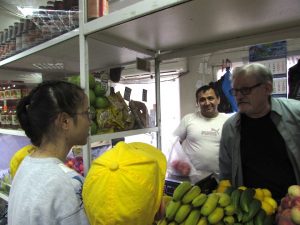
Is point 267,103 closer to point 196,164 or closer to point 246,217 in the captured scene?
point 246,217

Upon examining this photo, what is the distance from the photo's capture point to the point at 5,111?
5.75ft

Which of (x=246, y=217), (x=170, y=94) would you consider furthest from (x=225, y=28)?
(x=170, y=94)

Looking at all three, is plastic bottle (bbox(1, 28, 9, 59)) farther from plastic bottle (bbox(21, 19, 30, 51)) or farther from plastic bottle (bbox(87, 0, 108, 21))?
plastic bottle (bbox(87, 0, 108, 21))

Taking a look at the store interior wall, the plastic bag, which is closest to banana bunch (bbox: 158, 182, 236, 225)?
the plastic bag

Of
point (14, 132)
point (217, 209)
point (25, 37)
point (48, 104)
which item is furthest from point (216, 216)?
point (25, 37)

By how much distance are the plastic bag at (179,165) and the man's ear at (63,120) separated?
1041mm

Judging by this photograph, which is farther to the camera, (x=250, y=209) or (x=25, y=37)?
(x=25, y=37)

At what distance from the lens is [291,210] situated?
0.64m

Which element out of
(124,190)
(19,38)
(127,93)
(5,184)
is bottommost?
(5,184)

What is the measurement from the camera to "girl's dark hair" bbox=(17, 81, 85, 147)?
0.87 m

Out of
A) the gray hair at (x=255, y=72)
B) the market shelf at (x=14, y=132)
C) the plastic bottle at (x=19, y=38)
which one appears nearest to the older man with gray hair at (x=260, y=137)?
the gray hair at (x=255, y=72)

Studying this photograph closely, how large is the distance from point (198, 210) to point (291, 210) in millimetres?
225

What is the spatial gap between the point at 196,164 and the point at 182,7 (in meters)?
1.59

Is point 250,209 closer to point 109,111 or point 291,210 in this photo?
point 291,210
